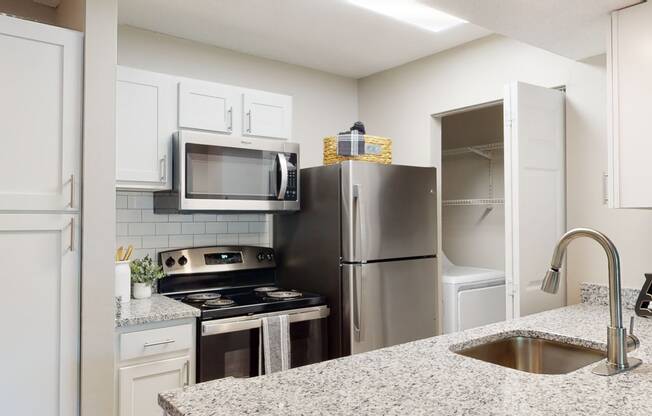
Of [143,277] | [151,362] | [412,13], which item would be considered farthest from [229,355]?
[412,13]

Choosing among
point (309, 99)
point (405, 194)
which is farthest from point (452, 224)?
point (309, 99)

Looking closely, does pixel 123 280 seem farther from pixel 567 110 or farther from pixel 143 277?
pixel 567 110

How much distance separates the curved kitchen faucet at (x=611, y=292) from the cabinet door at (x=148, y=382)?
1676 mm

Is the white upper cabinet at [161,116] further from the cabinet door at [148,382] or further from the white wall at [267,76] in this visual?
the cabinet door at [148,382]

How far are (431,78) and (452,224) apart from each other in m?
1.26

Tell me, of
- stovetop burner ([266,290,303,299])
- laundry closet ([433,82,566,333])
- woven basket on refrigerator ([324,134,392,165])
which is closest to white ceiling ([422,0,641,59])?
laundry closet ([433,82,566,333])

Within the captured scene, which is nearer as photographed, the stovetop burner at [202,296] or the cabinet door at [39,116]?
the cabinet door at [39,116]

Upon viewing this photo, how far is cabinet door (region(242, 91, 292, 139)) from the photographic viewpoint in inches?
114

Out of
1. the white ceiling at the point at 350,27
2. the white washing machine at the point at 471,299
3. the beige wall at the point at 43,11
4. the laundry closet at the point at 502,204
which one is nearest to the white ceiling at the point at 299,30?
the white ceiling at the point at 350,27

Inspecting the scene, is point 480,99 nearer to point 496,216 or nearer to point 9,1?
point 496,216

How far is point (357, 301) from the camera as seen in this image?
2.71 m

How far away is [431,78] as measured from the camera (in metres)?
3.40

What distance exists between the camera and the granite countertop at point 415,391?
1101 mm

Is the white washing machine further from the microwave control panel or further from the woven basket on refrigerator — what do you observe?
the microwave control panel
